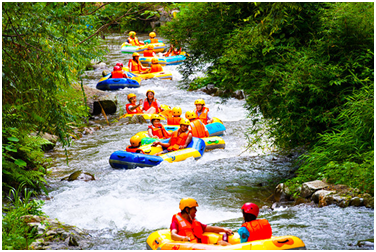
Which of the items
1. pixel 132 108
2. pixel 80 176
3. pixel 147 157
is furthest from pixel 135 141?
pixel 132 108

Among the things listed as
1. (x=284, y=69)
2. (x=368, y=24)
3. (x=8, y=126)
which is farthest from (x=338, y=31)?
(x=8, y=126)

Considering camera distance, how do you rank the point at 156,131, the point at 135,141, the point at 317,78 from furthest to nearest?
the point at 156,131
the point at 135,141
the point at 317,78

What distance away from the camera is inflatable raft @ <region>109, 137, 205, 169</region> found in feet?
30.6

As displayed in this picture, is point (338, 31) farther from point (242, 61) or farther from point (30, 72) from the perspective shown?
point (30, 72)

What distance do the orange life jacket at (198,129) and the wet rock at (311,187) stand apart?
492 cm

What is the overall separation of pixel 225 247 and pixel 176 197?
3.40 meters

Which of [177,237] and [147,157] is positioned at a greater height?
[177,237]

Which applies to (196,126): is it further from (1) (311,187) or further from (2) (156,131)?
(1) (311,187)

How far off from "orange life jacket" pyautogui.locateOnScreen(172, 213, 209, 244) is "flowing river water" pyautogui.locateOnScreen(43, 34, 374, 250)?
88 centimetres

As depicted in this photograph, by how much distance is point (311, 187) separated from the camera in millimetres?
6348

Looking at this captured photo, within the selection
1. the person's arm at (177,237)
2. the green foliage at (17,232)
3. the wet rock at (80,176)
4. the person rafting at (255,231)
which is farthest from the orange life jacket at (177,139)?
the person rafting at (255,231)

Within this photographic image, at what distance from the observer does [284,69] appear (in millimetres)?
7590

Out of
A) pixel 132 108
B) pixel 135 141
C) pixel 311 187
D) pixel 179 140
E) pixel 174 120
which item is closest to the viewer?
pixel 311 187

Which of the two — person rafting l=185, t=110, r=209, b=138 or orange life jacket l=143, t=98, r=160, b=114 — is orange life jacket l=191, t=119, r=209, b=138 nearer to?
person rafting l=185, t=110, r=209, b=138
